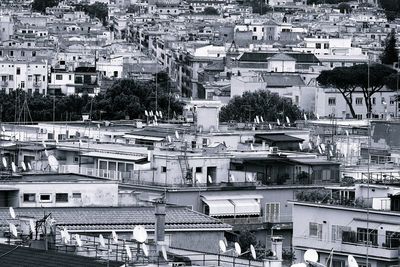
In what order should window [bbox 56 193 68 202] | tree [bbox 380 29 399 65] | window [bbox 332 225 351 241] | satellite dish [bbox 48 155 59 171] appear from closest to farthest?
window [bbox 332 225 351 241], window [bbox 56 193 68 202], satellite dish [bbox 48 155 59 171], tree [bbox 380 29 399 65]

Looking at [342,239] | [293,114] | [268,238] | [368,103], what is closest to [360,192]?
[342,239]

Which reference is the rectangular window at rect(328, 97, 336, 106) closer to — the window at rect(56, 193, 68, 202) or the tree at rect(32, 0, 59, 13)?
the window at rect(56, 193, 68, 202)

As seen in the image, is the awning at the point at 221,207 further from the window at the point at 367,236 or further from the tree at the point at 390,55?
the tree at the point at 390,55

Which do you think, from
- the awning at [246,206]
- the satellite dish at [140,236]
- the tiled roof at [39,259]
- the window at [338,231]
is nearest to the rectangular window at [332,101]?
the awning at [246,206]

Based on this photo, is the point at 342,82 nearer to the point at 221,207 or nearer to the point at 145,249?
the point at 221,207

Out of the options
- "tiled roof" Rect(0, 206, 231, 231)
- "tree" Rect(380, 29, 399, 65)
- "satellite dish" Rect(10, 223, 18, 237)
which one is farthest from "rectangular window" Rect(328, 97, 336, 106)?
"satellite dish" Rect(10, 223, 18, 237)

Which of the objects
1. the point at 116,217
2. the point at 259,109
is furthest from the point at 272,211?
the point at 259,109
